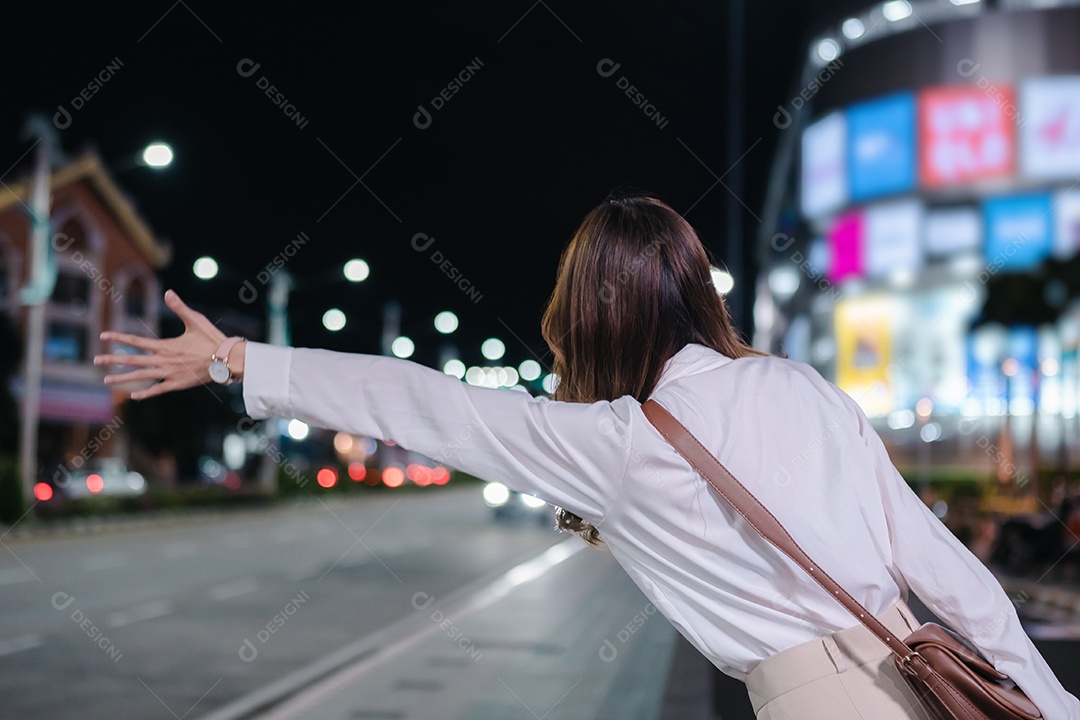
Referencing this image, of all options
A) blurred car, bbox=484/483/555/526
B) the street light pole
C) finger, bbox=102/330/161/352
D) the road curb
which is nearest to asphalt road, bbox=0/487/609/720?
the street light pole

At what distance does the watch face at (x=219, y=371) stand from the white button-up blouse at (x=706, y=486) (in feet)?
0.22

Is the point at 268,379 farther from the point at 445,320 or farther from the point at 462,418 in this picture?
the point at 445,320

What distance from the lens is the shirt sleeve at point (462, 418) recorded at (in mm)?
1930

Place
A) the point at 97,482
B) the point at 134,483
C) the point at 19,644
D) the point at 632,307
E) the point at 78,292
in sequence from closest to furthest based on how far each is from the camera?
the point at 632,307
the point at 19,644
the point at 97,482
the point at 134,483
the point at 78,292

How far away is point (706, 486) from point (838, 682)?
377 mm

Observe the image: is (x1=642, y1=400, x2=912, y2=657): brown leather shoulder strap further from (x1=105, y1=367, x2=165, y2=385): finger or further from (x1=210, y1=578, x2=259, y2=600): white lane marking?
(x1=210, y1=578, x2=259, y2=600): white lane marking

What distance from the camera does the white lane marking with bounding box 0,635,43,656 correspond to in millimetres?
10094

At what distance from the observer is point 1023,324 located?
1423 inches

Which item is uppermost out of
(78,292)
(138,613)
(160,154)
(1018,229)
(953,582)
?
(78,292)

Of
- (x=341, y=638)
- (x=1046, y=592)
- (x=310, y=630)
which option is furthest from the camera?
(x=1046, y=592)

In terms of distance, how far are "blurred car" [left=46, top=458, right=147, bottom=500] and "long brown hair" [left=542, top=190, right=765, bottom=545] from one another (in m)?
32.8

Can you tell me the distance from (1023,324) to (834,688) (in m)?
36.9

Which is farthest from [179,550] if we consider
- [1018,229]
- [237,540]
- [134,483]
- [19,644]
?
[1018,229]

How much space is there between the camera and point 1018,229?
194 ft
